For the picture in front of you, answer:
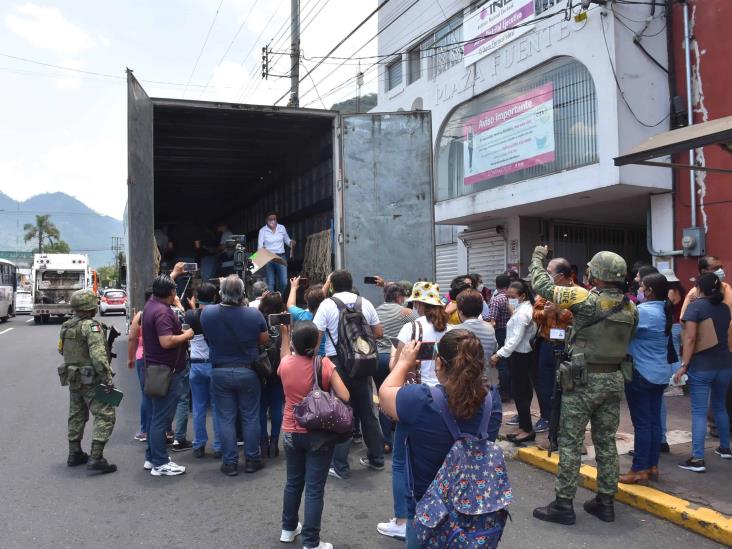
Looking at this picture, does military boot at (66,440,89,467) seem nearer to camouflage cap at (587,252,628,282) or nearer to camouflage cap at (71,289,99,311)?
camouflage cap at (71,289,99,311)

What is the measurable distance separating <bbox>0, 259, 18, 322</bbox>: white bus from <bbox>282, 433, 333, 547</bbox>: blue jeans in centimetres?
2614

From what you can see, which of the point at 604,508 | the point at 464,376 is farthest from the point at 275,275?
the point at 464,376

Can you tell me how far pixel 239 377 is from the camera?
4.78m

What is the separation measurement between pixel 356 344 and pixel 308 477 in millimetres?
1503

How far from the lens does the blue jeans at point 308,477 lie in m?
Result: 3.43

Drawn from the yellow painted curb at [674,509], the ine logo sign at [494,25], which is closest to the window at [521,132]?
the ine logo sign at [494,25]

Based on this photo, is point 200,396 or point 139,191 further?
point 139,191

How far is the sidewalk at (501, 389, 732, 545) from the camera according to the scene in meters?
3.98

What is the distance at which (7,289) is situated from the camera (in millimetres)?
26516

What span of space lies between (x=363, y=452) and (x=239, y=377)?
5.38ft

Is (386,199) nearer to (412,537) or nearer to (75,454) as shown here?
(75,454)

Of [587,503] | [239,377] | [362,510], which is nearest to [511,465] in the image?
[587,503]

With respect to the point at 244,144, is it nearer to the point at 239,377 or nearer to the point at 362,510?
the point at 239,377

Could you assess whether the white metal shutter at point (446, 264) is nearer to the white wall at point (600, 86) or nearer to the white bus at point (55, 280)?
the white wall at point (600, 86)
